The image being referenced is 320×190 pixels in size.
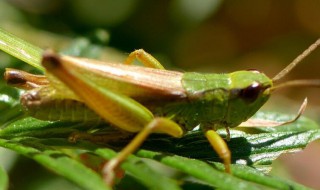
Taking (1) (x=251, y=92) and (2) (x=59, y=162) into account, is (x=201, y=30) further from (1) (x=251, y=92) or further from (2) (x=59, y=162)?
(2) (x=59, y=162)

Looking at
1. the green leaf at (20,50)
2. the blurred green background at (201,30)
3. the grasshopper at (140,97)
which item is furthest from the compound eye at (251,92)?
the blurred green background at (201,30)

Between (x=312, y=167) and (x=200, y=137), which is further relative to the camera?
(x=312, y=167)

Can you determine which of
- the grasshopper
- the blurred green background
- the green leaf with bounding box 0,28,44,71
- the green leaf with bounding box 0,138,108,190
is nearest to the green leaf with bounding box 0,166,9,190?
the green leaf with bounding box 0,138,108,190

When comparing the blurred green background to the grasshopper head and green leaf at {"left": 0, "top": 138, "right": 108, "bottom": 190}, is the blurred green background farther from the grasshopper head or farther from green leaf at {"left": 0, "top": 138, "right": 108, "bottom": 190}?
green leaf at {"left": 0, "top": 138, "right": 108, "bottom": 190}

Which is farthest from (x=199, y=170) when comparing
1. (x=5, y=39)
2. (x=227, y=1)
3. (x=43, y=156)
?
(x=227, y=1)

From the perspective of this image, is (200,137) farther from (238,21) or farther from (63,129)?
(238,21)

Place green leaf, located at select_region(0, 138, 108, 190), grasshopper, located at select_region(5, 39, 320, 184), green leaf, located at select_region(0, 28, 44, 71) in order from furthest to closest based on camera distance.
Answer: green leaf, located at select_region(0, 28, 44, 71) → grasshopper, located at select_region(5, 39, 320, 184) → green leaf, located at select_region(0, 138, 108, 190)

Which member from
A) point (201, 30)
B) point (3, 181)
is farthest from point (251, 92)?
point (201, 30)
